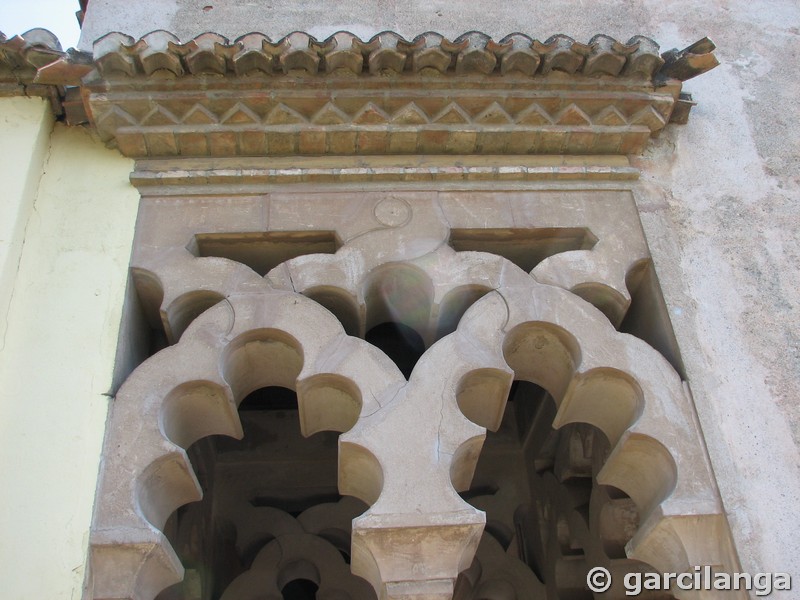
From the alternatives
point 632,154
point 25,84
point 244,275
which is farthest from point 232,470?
point 632,154

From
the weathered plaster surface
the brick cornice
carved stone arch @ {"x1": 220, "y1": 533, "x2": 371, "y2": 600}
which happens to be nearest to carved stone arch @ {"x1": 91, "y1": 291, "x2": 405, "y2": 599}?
the weathered plaster surface

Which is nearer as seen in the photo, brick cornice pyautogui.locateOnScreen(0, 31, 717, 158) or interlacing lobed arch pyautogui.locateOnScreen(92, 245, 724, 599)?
interlacing lobed arch pyautogui.locateOnScreen(92, 245, 724, 599)

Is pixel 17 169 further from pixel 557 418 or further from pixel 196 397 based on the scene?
pixel 557 418

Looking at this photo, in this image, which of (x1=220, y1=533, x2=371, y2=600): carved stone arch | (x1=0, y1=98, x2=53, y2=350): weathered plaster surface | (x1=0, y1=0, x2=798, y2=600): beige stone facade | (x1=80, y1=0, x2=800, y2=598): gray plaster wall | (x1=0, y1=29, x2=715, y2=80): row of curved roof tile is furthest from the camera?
(x1=220, y1=533, x2=371, y2=600): carved stone arch

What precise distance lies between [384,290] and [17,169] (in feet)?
4.33

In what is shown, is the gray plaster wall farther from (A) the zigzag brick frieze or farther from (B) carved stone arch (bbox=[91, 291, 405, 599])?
(B) carved stone arch (bbox=[91, 291, 405, 599])

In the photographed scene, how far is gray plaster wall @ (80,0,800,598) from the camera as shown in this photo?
272 centimetres

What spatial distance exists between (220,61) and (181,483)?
4.79 feet

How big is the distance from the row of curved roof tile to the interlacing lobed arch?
72 cm

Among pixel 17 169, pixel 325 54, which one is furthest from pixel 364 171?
pixel 17 169

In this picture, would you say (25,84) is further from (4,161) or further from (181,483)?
(181,483)

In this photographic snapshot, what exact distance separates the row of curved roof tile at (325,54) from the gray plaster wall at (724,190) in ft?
1.36

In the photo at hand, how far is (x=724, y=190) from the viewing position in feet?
11.4

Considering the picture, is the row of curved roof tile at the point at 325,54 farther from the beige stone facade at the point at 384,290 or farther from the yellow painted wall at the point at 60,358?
the yellow painted wall at the point at 60,358
